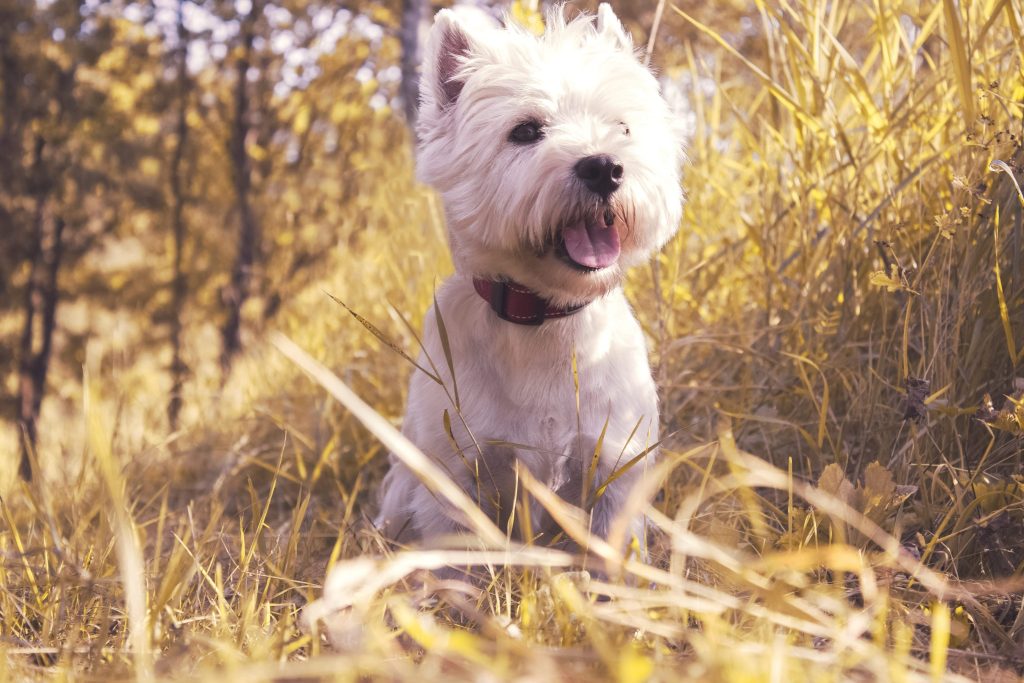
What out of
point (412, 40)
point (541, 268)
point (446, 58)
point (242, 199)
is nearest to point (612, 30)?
point (446, 58)

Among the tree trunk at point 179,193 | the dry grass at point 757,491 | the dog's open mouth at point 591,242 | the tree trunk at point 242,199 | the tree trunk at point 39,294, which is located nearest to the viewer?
the dry grass at point 757,491

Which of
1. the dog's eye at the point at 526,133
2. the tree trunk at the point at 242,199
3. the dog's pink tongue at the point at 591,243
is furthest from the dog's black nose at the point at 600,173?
the tree trunk at the point at 242,199

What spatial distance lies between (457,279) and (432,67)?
656 millimetres

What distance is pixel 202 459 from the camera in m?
3.98

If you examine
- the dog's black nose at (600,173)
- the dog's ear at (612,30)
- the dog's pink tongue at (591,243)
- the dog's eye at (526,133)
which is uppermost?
the dog's ear at (612,30)

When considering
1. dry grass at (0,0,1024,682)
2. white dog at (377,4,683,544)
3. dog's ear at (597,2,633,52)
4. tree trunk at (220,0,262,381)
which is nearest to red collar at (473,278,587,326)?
white dog at (377,4,683,544)

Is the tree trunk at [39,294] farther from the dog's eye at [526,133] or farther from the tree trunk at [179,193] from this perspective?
the dog's eye at [526,133]

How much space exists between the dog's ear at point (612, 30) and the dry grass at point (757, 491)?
0.59m

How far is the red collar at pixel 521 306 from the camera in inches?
87.4

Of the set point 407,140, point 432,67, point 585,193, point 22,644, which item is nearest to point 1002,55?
point 585,193

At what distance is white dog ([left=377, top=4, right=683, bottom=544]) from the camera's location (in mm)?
2121

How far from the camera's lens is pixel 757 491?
2.59 m

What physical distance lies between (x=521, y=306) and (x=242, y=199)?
10.0 meters

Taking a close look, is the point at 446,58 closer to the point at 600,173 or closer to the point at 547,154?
the point at 547,154
